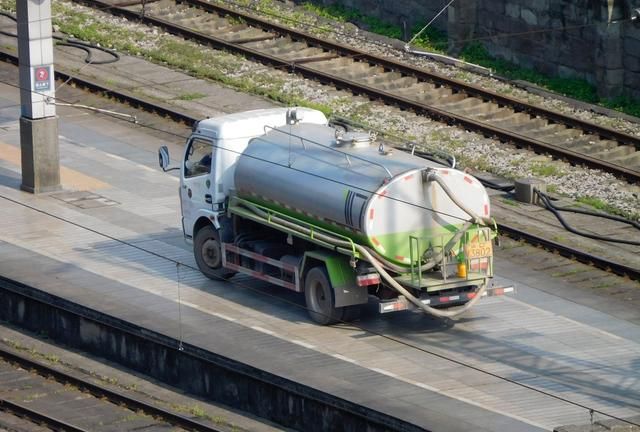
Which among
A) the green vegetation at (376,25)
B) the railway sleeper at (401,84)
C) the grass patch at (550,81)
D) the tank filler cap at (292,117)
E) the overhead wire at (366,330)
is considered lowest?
the overhead wire at (366,330)

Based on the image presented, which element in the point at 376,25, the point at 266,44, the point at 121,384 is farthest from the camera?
the point at 376,25

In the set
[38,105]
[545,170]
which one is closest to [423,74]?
[545,170]

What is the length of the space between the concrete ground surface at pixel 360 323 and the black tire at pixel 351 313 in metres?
0.15

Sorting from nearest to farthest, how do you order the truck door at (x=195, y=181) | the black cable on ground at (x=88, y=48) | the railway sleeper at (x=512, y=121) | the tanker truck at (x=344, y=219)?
the tanker truck at (x=344, y=219)
the truck door at (x=195, y=181)
the railway sleeper at (x=512, y=121)
the black cable on ground at (x=88, y=48)

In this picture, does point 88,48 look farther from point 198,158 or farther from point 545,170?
point 198,158

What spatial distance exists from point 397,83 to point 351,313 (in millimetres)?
14869

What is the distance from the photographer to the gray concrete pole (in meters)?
31.6

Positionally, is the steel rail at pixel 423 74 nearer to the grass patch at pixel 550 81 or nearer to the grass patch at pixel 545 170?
the grass patch at pixel 550 81

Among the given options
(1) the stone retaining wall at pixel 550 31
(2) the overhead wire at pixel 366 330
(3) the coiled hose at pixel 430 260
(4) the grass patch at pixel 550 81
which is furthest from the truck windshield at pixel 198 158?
(1) the stone retaining wall at pixel 550 31

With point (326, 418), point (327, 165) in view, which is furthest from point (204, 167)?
point (326, 418)

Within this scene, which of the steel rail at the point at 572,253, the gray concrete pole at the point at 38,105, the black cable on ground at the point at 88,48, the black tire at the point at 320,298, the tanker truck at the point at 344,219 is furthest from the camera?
the black cable on ground at the point at 88,48

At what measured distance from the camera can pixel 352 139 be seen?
24625 mm

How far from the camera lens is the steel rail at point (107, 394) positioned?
21.8 meters

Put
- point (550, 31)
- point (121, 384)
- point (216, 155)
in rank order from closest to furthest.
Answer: point (121, 384)
point (216, 155)
point (550, 31)
